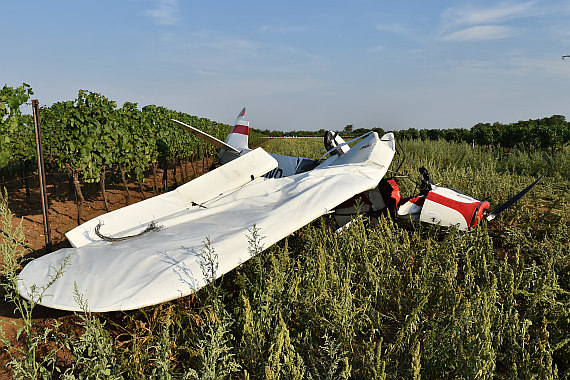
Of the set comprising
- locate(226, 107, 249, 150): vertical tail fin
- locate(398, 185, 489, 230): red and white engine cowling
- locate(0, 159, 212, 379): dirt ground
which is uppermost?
locate(226, 107, 249, 150): vertical tail fin

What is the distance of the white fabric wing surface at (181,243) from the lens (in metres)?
2.47

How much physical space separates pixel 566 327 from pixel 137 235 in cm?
387

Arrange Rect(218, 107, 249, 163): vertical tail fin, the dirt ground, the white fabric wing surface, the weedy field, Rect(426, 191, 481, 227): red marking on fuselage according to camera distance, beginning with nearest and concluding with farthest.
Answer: the weedy field, the white fabric wing surface, the dirt ground, Rect(426, 191, 481, 227): red marking on fuselage, Rect(218, 107, 249, 163): vertical tail fin

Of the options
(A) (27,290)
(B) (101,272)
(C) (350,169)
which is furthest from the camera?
(C) (350,169)

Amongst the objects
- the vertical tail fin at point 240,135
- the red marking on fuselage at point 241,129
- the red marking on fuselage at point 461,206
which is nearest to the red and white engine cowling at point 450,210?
the red marking on fuselage at point 461,206

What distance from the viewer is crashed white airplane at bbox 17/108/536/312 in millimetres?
2512

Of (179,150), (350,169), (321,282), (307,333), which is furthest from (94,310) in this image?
(179,150)

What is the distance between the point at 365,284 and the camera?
338 cm

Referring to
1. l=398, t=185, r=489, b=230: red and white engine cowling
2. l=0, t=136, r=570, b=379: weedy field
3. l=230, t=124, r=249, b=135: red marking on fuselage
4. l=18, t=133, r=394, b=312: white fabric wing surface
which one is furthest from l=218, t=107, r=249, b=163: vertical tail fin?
l=398, t=185, r=489, b=230: red and white engine cowling

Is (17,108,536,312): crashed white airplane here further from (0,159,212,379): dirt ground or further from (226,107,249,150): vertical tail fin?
(226,107,249,150): vertical tail fin

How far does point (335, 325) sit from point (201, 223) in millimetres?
1764

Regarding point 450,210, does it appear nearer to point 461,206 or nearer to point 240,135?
point 461,206

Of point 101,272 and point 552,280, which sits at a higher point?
point 101,272

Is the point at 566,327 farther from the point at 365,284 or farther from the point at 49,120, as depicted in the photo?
the point at 49,120
